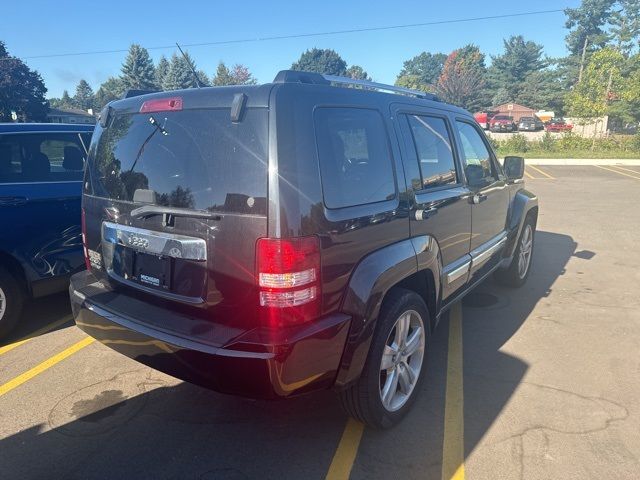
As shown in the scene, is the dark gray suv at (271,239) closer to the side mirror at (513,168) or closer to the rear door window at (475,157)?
the rear door window at (475,157)

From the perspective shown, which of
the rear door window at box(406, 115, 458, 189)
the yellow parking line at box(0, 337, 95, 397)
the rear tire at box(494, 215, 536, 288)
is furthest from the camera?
the rear tire at box(494, 215, 536, 288)

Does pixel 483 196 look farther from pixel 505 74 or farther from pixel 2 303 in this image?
pixel 505 74

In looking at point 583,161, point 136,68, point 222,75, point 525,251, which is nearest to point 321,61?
point 222,75

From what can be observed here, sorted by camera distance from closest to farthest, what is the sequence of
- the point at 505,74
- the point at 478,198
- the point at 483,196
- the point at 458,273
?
the point at 458,273 → the point at 478,198 → the point at 483,196 → the point at 505,74

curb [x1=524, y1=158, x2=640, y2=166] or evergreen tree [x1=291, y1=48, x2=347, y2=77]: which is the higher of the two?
evergreen tree [x1=291, y1=48, x2=347, y2=77]

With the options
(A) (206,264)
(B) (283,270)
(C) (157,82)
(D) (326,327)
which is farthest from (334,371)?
(C) (157,82)

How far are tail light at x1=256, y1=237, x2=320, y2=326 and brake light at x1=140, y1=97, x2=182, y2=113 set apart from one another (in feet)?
3.01

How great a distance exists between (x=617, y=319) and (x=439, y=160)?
267 centimetres

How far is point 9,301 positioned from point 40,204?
85 centimetres

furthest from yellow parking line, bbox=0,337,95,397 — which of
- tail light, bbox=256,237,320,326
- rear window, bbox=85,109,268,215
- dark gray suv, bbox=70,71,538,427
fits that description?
tail light, bbox=256,237,320,326

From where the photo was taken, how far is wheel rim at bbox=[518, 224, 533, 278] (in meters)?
5.27

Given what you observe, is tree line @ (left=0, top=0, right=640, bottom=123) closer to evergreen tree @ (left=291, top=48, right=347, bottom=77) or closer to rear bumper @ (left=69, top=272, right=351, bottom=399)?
evergreen tree @ (left=291, top=48, right=347, bottom=77)

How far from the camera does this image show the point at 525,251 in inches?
215

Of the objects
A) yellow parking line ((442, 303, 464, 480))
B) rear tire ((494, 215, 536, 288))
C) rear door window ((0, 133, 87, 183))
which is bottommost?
yellow parking line ((442, 303, 464, 480))
